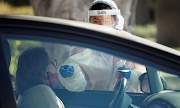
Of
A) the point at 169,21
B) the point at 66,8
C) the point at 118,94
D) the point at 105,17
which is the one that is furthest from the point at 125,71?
the point at 169,21

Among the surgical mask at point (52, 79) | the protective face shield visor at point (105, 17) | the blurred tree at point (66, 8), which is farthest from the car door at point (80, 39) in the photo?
the blurred tree at point (66, 8)

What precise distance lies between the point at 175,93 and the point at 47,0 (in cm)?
372

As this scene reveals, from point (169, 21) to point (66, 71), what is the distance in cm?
941

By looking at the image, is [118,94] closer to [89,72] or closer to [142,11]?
[89,72]

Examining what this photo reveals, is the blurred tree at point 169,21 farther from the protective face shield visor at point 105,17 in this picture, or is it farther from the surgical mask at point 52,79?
the surgical mask at point 52,79

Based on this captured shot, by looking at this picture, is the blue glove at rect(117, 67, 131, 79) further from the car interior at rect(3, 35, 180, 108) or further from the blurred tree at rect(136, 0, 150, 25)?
the blurred tree at rect(136, 0, 150, 25)

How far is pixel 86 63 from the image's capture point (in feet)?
5.12

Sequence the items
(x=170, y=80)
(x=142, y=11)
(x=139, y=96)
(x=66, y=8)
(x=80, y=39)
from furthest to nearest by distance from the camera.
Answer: (x=142, y=11)
(x=66, y=8)
(x=139, y=96)
(x=170, y=80)
(x=80, y=39)

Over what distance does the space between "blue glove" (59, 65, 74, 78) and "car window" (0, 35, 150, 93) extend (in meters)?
0.02

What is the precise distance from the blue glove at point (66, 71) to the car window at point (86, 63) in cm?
2

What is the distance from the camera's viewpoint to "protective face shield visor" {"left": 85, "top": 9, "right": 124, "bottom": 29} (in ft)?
7.56

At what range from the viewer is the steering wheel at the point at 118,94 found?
1418 millimetres

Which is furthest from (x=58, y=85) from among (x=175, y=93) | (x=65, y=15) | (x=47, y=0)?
(x=47, y=0)

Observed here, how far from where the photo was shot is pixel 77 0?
172 inches
